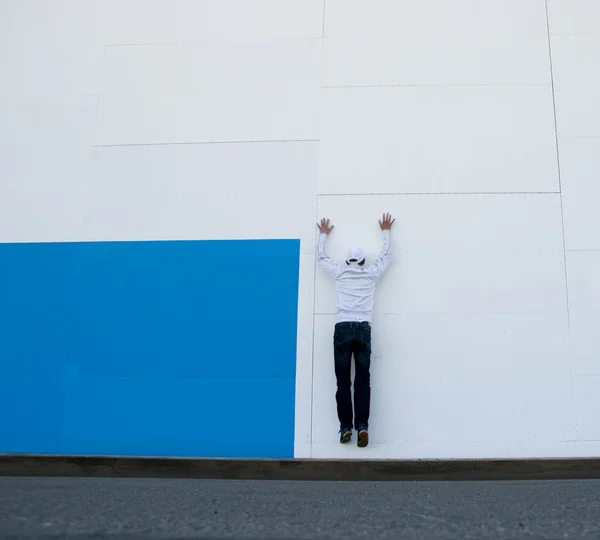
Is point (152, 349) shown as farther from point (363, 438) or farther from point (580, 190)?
point (580, 190)

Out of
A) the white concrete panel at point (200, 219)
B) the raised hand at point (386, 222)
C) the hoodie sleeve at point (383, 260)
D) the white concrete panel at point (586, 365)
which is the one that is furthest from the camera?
the white concrete panel at point (200, 219)

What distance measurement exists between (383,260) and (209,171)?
145 centimetres

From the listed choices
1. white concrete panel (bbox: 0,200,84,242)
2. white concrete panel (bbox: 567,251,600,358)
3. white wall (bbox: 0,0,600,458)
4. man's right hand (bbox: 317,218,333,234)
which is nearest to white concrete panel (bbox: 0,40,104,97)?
white wall (bbox: 0,0,600,458)

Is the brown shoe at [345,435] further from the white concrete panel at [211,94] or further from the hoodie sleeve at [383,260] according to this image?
the white concrete panel at [211,94]

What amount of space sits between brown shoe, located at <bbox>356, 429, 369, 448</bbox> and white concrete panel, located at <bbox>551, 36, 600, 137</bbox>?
100 inches

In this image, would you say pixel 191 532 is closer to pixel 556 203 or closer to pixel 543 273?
pixel 543 273

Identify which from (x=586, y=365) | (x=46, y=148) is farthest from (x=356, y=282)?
(x=46, y=148)

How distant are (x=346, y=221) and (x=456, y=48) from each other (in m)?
1.59

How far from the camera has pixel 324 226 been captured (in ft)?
14.7

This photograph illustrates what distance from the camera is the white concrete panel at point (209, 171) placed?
182 inches

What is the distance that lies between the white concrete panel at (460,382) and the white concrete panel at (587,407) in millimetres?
63

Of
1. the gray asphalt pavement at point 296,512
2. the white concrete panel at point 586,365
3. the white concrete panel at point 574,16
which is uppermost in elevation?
the white concrete panel at point 574,16

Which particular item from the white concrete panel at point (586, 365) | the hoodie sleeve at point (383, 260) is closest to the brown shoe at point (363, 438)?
the hoodie sleeve at point (383, 260)

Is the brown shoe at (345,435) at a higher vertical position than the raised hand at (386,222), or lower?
lower
